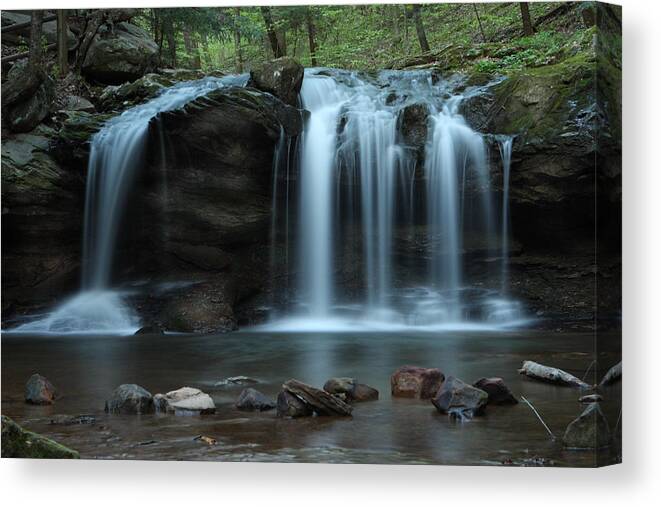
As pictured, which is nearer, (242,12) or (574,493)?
(574,493)

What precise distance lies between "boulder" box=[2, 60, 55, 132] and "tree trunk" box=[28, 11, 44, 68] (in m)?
0.07

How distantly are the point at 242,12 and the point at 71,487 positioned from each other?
3.62 m

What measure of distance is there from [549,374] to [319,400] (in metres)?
1.60

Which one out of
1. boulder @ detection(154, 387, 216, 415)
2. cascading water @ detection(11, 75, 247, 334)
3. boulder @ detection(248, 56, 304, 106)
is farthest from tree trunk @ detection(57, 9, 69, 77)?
boulder @ detection(154, 387, 216, 415)

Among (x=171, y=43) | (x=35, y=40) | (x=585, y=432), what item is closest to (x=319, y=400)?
(x=585, y=432)

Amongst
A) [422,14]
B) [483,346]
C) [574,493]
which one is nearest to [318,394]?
[483,346]

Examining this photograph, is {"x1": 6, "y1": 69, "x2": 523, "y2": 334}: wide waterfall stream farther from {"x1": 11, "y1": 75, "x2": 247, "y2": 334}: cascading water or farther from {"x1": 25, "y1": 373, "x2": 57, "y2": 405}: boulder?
{"x1": 25, "y1": 373, "x2": 57, "y2": 405}: boulder

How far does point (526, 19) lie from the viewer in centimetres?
587

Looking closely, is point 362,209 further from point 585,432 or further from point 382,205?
point 585,432

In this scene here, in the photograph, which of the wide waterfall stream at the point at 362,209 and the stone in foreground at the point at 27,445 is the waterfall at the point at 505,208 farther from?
the stone in foreground at the point at 27,445

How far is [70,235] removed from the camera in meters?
6.56

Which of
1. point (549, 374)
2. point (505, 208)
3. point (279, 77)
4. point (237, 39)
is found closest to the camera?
point (549, 374)

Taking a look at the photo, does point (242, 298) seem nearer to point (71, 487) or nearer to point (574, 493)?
point (71, 487)

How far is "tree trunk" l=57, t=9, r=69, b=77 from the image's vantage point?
6.41 meters
